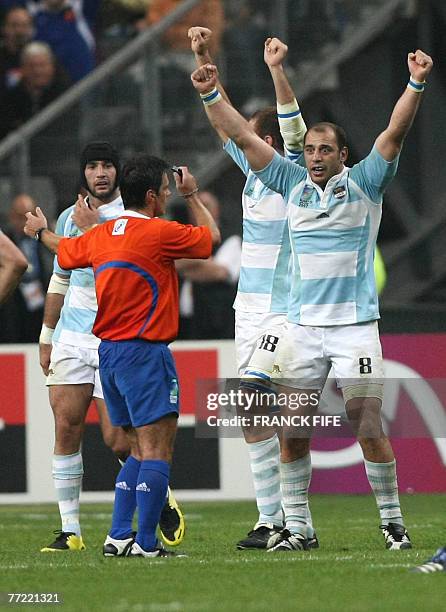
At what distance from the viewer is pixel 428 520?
37.1ft

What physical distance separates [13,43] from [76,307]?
7.96 meters

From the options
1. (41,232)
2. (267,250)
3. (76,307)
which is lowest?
(76,307)

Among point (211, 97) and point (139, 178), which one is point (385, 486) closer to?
point (139, 178)

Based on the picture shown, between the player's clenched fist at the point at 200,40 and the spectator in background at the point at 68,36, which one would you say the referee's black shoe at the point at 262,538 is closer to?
the player's clenched fist at the point at 200,40

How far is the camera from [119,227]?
8.60 meters

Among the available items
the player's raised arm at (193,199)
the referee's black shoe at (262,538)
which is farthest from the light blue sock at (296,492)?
the player's raised arm at (193,199)

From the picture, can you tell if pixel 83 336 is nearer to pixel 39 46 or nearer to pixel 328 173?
pixel 328 173

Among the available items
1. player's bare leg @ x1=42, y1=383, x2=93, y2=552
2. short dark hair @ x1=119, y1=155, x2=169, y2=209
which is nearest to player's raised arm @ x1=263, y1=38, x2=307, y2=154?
short dark hair @ x1=119, y1=155, x2=169, y2=209

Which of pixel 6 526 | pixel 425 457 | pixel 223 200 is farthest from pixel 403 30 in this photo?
pixel 6 526

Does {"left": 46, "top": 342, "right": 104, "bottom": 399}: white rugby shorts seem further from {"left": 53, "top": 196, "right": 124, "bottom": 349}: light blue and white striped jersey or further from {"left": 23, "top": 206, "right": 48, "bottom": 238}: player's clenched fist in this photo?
{"left": 23, "top": 206, "right": 48, "bottom": 238}: player's clenched fist

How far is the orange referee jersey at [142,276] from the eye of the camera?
27.9 feet

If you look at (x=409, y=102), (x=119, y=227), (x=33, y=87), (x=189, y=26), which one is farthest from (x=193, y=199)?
(x=33, y=87)

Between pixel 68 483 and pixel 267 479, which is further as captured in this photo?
pixel 68 483

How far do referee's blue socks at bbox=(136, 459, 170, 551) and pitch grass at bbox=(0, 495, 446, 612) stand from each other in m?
0.20
